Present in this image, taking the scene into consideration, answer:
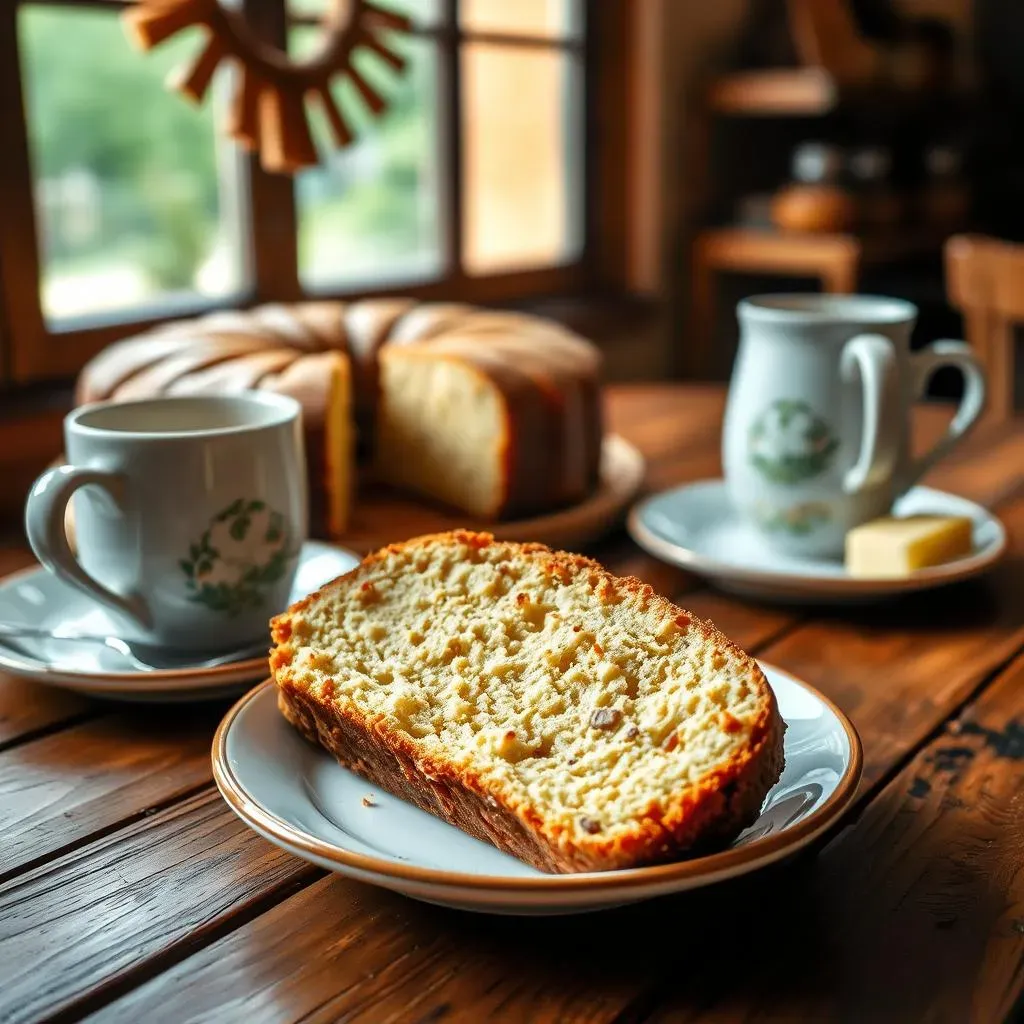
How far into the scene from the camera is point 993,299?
1.89 meters

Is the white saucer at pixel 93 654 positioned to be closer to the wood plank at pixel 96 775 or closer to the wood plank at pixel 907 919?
the wood plank at pixel 96 775

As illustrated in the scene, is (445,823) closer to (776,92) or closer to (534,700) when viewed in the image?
(534,700)

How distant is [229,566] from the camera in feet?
2.75

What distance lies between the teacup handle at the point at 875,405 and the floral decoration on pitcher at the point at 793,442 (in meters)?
0.03

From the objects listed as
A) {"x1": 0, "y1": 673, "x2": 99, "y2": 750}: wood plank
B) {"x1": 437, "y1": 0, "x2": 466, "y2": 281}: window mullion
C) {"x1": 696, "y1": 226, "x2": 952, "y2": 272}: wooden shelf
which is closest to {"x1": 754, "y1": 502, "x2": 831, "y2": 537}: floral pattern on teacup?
{"x1": 0, "y1": 673, "x2": 99, "y2": 750}: wood plank

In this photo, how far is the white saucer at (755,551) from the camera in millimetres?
979

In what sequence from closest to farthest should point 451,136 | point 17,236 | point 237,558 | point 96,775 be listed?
point 96,775 → point 237,558 → point 17,236 → point 451,136

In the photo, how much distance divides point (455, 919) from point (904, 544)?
0.56 meters

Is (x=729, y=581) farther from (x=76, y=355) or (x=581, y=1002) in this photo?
(x=76, y=355)

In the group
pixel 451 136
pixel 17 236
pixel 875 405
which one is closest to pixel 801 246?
pixel 451 136

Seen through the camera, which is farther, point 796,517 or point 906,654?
point 796,517

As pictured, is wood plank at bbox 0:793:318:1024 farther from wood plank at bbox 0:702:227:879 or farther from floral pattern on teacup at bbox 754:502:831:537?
floral pattern on teacup at bbox 754:502:831:537

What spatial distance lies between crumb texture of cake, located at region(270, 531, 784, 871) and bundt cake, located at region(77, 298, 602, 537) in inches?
17.4

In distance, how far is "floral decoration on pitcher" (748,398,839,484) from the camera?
41.1 inches
